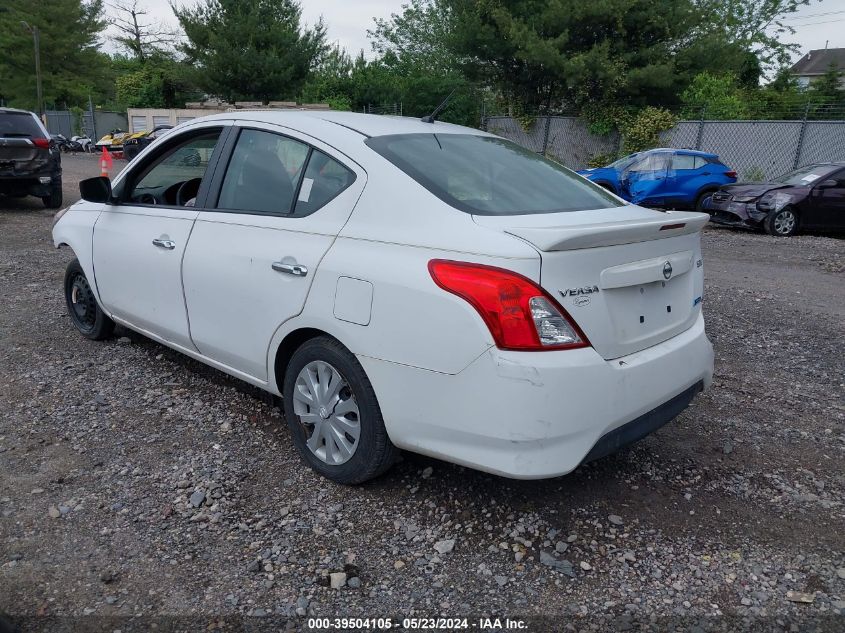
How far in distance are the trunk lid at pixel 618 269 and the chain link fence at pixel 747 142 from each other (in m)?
18.3

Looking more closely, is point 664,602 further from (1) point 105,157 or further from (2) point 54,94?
(2) point 54,94

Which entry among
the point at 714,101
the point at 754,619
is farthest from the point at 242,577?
the point at 714,101

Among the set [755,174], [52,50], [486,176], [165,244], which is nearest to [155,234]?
[165,244]

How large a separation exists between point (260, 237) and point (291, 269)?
1.14ft

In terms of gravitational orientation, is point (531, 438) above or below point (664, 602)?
above

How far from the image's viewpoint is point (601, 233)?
2.54 m

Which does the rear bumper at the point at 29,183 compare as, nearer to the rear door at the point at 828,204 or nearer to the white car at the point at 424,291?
the white car at the point at 424,291

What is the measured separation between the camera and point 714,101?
24422 millimetres

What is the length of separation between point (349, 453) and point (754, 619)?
1.67 meters

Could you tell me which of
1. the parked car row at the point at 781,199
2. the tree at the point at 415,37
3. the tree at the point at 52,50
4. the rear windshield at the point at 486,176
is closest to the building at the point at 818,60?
the tree at the point at 415,37

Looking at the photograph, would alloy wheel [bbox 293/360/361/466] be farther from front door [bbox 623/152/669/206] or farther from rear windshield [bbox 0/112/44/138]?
front door [bbox 623/152/669/206]

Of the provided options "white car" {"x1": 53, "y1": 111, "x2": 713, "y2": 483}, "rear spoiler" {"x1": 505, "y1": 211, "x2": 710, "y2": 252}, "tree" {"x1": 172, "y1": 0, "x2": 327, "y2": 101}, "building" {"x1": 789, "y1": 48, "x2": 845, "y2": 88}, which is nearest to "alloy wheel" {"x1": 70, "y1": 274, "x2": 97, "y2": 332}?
"white car" {"x1": 53, "y1": 111, "x2": 713, "y2": 483}

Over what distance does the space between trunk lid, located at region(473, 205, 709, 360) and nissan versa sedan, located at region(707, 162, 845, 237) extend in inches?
398

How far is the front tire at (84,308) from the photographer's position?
499 cm
